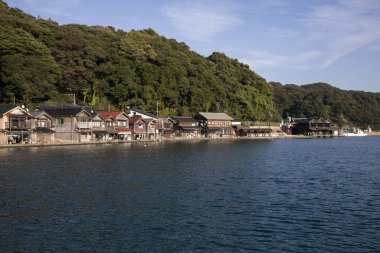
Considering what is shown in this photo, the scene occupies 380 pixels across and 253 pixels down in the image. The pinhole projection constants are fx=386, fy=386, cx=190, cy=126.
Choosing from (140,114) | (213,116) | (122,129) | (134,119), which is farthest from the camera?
(213,116)

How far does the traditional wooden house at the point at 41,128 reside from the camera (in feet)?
185

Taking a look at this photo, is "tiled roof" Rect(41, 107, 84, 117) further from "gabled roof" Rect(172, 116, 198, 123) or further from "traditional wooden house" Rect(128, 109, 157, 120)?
"gabled roof" Rect(172, 116, 198, 123)

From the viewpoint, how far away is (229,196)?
67.9 ft

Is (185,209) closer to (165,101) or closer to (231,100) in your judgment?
(165,101)

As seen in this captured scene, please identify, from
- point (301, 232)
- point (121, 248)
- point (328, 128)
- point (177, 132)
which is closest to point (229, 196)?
point (301, 232)

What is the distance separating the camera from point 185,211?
17453mm

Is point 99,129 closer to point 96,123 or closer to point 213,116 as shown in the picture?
point 96,123

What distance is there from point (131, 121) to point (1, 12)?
3966cm

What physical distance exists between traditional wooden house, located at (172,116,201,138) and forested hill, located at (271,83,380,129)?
6948 centimetres

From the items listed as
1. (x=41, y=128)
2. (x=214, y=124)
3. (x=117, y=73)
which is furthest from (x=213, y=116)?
(x=41, y=128)

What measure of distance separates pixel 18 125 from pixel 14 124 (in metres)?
0.57

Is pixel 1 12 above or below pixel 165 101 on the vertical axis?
above

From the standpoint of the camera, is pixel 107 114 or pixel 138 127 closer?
pixel 107 114

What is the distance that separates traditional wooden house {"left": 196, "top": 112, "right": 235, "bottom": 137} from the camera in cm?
9319
